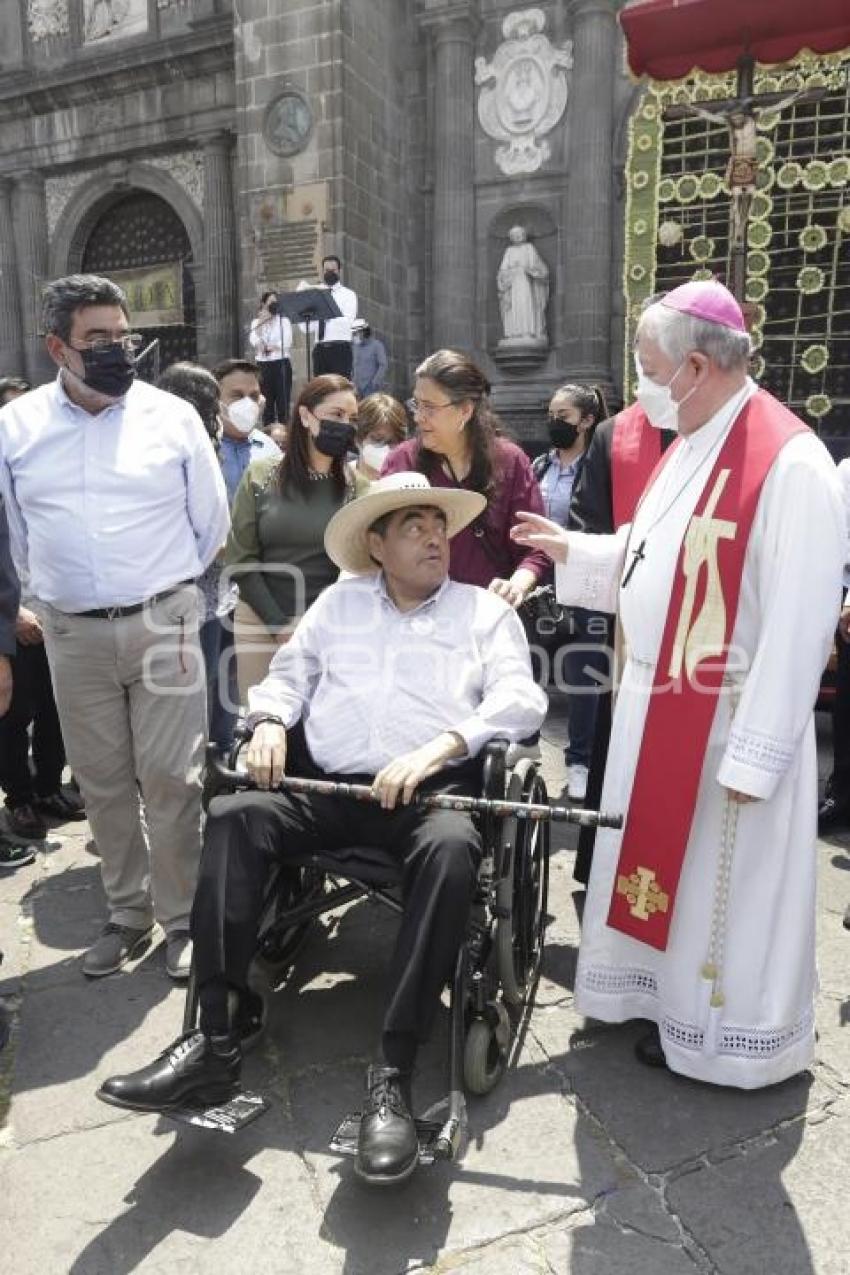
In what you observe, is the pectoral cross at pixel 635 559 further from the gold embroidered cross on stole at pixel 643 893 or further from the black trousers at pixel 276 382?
the black trousers at pixel 276 382

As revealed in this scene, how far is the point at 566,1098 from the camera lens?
7.85 ft

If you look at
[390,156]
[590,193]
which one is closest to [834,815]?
[590,193]

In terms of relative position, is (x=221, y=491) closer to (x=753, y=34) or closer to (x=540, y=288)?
(x=753, y=34)

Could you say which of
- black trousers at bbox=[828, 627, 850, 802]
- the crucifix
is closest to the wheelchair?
black trousers at bbox=[828, 627, 850, 802]

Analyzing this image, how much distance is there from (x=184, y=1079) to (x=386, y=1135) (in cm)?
48

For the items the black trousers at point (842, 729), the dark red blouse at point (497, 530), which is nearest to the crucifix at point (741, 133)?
the black trousers at point (842, 729)

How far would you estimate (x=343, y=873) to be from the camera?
2412mm

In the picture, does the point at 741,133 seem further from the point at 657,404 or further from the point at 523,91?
the point at 523,91

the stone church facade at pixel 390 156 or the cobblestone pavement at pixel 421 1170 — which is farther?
the stone church facade at pixel 390 156

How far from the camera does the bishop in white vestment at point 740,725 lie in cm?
219

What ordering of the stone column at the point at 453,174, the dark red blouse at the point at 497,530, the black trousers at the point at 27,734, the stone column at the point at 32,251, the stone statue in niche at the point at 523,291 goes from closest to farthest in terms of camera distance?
the dark red blouse at the point at 497,530, the black trousers at the point at 27,734, the stone column at the point at 453,174, the stone statue in niche at the point at 523,291, the stone column at the point at 32,251

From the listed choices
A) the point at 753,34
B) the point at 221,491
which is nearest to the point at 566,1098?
the point at 221,491

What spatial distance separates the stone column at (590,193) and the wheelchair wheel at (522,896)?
920 centimetres

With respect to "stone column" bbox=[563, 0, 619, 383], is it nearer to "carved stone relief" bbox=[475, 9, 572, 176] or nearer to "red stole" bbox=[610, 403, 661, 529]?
"carved stone relief" bbox=[475, 9, 572, 176]
